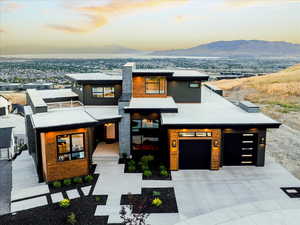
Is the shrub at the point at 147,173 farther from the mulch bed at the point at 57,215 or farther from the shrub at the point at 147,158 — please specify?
the mulch bed at the point at 57,215

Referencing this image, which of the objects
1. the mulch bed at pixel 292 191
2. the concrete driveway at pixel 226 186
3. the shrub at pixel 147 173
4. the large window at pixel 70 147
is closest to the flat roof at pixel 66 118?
the large window at pixel 70 147

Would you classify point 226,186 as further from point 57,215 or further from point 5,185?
point 5,185

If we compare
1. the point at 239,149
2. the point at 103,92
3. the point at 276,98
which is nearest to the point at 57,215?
the point at 239,149

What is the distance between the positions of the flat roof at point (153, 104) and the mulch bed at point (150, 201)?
598 centimetres

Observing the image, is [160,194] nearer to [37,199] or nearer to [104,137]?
[37,199]

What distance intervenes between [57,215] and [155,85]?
43.2 feet

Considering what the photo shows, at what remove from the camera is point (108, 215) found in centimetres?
1245

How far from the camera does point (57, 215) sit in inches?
491

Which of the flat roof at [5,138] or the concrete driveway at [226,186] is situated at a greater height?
the flat roof at [5,138]

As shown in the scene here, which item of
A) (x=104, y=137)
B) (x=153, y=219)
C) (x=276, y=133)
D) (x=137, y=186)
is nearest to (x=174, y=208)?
(x=153, y=219)

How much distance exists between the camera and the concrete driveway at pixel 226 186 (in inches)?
530

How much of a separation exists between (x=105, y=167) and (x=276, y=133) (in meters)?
17.6

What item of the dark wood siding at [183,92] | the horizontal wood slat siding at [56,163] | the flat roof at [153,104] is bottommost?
the horizontal wood slat siding at [56,163]

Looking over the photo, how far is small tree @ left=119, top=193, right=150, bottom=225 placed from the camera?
1143 centimetres
